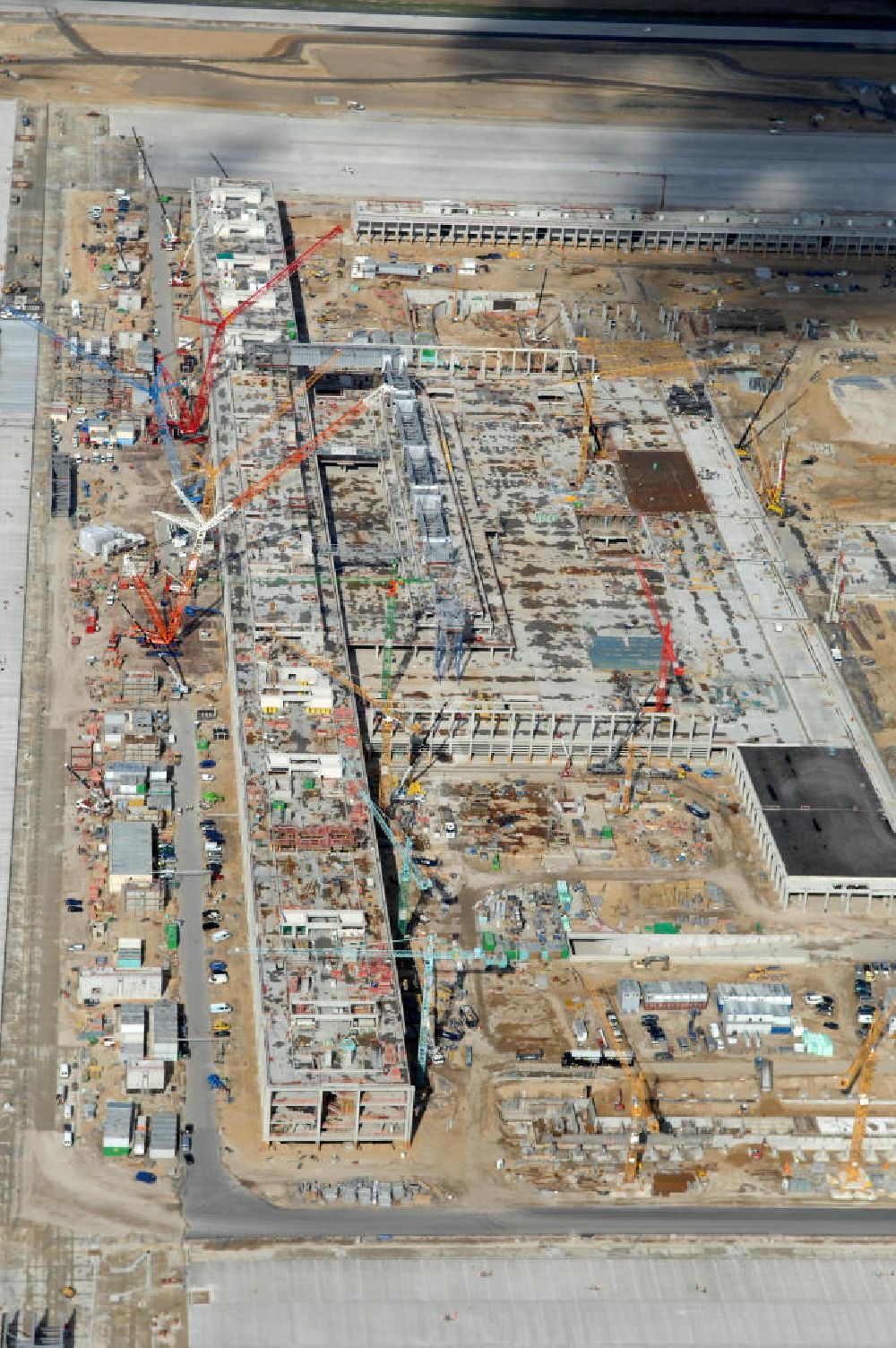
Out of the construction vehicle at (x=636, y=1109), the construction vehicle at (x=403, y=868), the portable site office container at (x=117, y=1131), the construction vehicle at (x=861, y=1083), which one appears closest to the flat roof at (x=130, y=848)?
the construction vehicle at (x=403, y=868)

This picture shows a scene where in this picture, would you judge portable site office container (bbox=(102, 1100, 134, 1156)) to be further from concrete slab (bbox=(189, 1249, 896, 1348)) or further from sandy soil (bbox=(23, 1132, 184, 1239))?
concrete slab (bbox=(189, 1249, 896, 1348))

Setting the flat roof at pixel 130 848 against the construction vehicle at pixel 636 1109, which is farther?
the flat roof at pixel 130 848

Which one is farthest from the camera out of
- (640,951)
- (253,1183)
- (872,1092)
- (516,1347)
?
(640,951)

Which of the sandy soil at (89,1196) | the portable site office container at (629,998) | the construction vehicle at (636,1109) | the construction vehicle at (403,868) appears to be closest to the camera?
the sandy soil at (89,1196)

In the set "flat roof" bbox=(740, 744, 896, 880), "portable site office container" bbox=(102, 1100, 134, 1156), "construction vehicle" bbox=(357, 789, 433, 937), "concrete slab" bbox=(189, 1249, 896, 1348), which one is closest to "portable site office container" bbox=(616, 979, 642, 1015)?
"construction vehicle" bbox=(357, 789, 433, 937)

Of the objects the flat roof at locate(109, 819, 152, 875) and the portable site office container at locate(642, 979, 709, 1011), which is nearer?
the portable site office container at locate(642, 979, 709, 1011)

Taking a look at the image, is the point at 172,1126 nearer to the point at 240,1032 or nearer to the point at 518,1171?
the point at 240,1032

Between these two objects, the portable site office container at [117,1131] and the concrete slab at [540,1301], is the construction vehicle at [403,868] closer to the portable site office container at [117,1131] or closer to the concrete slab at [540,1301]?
the portable site office container at [117,1131]

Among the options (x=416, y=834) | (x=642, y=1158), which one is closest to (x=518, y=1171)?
(x=642, y=1158)

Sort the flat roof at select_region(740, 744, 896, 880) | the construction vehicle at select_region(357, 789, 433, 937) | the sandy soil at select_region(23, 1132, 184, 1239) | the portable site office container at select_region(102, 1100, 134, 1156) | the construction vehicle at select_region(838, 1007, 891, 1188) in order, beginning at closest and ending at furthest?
the sandy soil at select_region(23, 1132, 184, 1239)
the portable site office container at select_region(102, 1100, 134, 1156)
the construction vehicle at select_region(838, 1007, 891, 1188)
the construction vehicle at select_region(357, 789, 433, 937)
the flat roof at select_region(740, 744, 896, 880)
